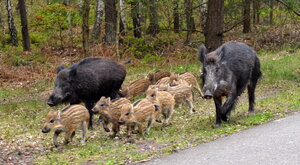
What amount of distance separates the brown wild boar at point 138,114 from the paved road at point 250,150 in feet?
6.74

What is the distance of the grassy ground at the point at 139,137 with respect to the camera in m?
8.19

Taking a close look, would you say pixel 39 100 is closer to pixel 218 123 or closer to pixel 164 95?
pixel 164 95

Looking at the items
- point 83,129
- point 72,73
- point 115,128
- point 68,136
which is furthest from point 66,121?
point 72,73

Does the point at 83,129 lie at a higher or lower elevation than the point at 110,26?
lower

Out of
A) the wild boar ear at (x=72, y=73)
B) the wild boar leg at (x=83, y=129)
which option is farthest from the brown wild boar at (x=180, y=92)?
the wild boar leg at (x=83, y=129)

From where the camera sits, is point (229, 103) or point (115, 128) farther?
point (115, 128)

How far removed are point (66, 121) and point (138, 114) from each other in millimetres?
1550

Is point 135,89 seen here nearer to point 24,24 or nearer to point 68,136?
point 68,136

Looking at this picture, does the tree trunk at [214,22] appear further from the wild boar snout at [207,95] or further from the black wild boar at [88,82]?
the wild boar snout at [207,95]

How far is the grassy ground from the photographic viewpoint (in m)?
8.19

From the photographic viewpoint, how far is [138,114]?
384 inches

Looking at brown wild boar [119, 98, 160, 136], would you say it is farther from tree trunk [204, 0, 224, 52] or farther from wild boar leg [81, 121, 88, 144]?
tree trunk [204, 0, 224, 52]

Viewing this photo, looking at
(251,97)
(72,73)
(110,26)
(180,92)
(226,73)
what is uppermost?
(110,26)

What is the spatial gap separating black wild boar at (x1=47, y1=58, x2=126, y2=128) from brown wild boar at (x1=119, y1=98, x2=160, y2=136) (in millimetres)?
2253
